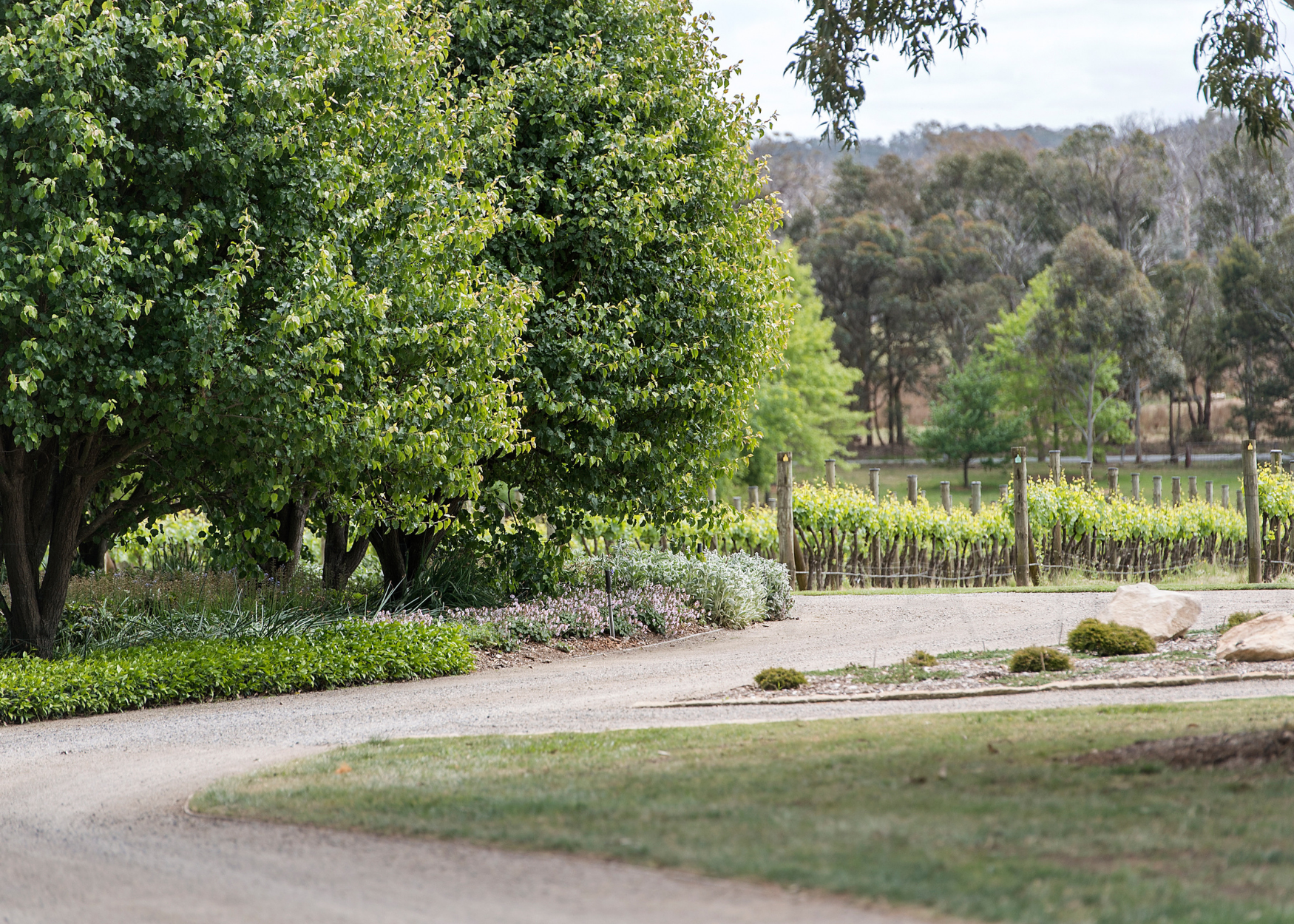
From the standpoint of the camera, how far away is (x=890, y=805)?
492 centimetres

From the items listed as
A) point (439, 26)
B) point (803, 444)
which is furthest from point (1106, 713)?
point (803, 444)

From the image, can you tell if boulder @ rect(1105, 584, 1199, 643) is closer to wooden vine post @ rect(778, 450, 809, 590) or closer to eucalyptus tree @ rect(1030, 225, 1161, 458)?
wooden vine post @ rect(778, 450, 809, 590)

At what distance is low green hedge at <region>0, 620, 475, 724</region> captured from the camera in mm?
8438

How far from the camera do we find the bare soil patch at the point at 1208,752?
5418mm

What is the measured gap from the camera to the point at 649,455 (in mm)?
12094

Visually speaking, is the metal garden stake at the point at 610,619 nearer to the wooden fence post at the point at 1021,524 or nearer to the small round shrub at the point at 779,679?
the small round shrub at the point at 779,679

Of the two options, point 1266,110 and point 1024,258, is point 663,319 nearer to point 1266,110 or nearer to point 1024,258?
point 1266,110

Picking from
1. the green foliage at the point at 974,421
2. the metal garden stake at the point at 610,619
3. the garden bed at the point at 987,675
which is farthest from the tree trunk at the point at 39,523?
the green foliage at the point at 974,421

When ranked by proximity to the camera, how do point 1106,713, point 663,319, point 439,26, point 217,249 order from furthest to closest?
point 663,319
point 439,26
point 217,249
point 1106,713

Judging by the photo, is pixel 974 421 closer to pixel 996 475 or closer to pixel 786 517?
pixel 996 475

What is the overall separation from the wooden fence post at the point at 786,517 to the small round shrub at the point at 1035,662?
750cm

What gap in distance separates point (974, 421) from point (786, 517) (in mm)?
29680

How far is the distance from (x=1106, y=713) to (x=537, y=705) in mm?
3757

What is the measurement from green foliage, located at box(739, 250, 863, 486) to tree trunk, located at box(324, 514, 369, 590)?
23.6m
